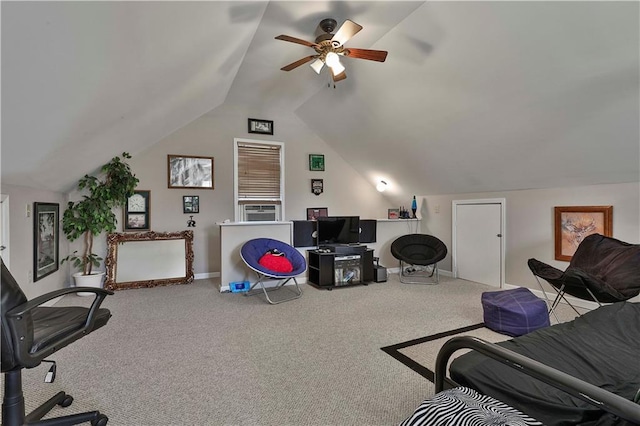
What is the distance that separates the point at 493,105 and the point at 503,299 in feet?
6.63

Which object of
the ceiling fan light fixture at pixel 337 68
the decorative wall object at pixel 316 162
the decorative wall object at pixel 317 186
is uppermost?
the ceiling fan light fixture at pixel 337 68

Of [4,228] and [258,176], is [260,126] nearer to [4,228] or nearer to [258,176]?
[258,176]

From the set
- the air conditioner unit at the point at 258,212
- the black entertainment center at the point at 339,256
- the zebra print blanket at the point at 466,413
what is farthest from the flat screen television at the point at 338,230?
the zebra print blanket at the point at 466,413

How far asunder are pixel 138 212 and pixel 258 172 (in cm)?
207

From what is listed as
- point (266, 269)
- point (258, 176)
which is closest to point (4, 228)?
point (266, 269)

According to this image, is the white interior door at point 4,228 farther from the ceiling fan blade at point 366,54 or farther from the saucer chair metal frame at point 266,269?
the ceiling fan blade at point 366,54

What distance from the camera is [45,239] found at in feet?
12.2

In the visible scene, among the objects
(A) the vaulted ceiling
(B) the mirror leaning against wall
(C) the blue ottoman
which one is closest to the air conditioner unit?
(B) the mirror leaning against wall

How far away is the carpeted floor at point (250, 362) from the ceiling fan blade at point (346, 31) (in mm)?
2710

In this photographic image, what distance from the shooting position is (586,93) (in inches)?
107

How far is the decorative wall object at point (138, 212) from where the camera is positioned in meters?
4.93

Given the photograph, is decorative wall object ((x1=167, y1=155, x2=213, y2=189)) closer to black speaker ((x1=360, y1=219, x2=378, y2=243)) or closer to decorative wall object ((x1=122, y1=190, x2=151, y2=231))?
decorative wall object ((x1=122, y1=190, x2=151, y2=231))

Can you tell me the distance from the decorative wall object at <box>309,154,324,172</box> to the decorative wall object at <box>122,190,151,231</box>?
287cm

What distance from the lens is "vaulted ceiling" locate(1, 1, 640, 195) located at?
1.79m
